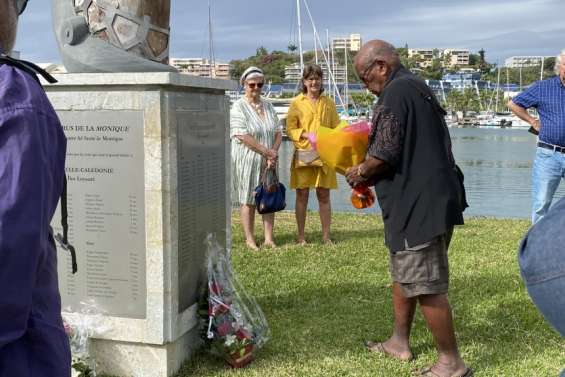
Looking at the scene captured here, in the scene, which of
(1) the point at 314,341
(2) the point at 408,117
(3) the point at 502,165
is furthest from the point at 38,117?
(3) the point at 502,165

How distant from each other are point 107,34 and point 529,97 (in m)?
4.67

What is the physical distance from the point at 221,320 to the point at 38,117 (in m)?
2.93

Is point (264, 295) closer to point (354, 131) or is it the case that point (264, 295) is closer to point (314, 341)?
point (314, 341)

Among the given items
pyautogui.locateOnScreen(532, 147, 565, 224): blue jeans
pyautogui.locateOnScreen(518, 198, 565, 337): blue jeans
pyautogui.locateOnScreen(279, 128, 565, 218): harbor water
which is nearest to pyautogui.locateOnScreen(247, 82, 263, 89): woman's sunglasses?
pyautogui.locateOnScreen(532, 147, 565, 224): blue jeans

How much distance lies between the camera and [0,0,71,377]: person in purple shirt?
1.29m

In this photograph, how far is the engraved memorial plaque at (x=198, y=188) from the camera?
397 cm

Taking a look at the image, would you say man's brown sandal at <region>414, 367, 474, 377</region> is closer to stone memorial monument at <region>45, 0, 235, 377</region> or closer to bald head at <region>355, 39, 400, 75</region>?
stone memorial monument at <region>45, 0, 235, 377</region>

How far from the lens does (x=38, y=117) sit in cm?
138

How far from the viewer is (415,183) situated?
3752 mm

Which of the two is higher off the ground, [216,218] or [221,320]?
[216,218]

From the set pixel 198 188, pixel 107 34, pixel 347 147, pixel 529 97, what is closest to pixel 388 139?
pixel 347 147

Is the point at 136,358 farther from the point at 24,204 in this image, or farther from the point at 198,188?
the point at 24,204

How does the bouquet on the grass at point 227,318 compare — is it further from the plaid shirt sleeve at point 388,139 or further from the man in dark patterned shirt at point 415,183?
the plaid shirt sleeve at point 388,139

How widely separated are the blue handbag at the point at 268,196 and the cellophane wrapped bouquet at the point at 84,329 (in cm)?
372
